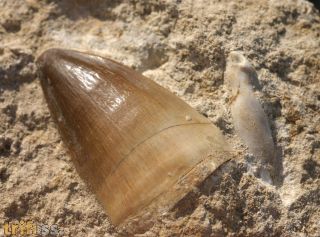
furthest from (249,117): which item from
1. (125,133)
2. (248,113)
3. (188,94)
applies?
(125,133)

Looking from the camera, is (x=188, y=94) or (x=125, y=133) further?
(x=188, y=94)

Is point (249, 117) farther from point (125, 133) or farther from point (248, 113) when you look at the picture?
point (125, 133)

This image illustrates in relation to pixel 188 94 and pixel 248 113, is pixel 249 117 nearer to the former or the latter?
pixel 248 113

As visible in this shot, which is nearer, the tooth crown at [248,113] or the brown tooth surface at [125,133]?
the brown tooth surface at [125,133]

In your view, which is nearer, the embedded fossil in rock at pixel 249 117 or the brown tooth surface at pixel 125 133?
the brown tooth surface at pixel 125 133
